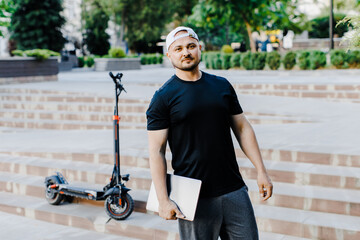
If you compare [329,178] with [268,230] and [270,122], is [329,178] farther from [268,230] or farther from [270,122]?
[270,122]

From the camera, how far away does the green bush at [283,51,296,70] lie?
20016mm

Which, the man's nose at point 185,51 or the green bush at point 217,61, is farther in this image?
the green bush at point 217,61

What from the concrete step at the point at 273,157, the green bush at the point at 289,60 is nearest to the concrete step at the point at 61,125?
the concrete step at the point at 273,157

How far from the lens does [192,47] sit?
8.83 ft

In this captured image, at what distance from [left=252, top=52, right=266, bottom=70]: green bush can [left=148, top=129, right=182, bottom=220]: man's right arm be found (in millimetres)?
18805

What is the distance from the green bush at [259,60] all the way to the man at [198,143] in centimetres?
1869

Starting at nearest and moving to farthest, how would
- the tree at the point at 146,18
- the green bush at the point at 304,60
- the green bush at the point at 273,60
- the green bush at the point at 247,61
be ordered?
1. the green bush at the point at 304,60
2. the green bush at the point at 273,60
3. the green bush at the point at 247,61
4. the tree at the point at 146,18

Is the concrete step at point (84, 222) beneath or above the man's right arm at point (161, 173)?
beneath

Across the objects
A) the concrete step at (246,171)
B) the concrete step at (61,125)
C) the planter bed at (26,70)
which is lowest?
the concrete step at (246,171)

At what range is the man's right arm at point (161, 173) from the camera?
2.63 m

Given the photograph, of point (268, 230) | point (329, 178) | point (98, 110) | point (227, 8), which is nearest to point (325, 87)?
point (98, 110)

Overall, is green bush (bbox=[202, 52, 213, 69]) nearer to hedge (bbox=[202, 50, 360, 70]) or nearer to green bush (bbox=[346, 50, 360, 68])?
hedge (bbox=[202, 50, 360, 70])

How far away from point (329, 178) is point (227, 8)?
20.1 m

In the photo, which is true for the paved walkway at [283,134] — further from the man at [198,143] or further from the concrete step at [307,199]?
the man at [198,143]
